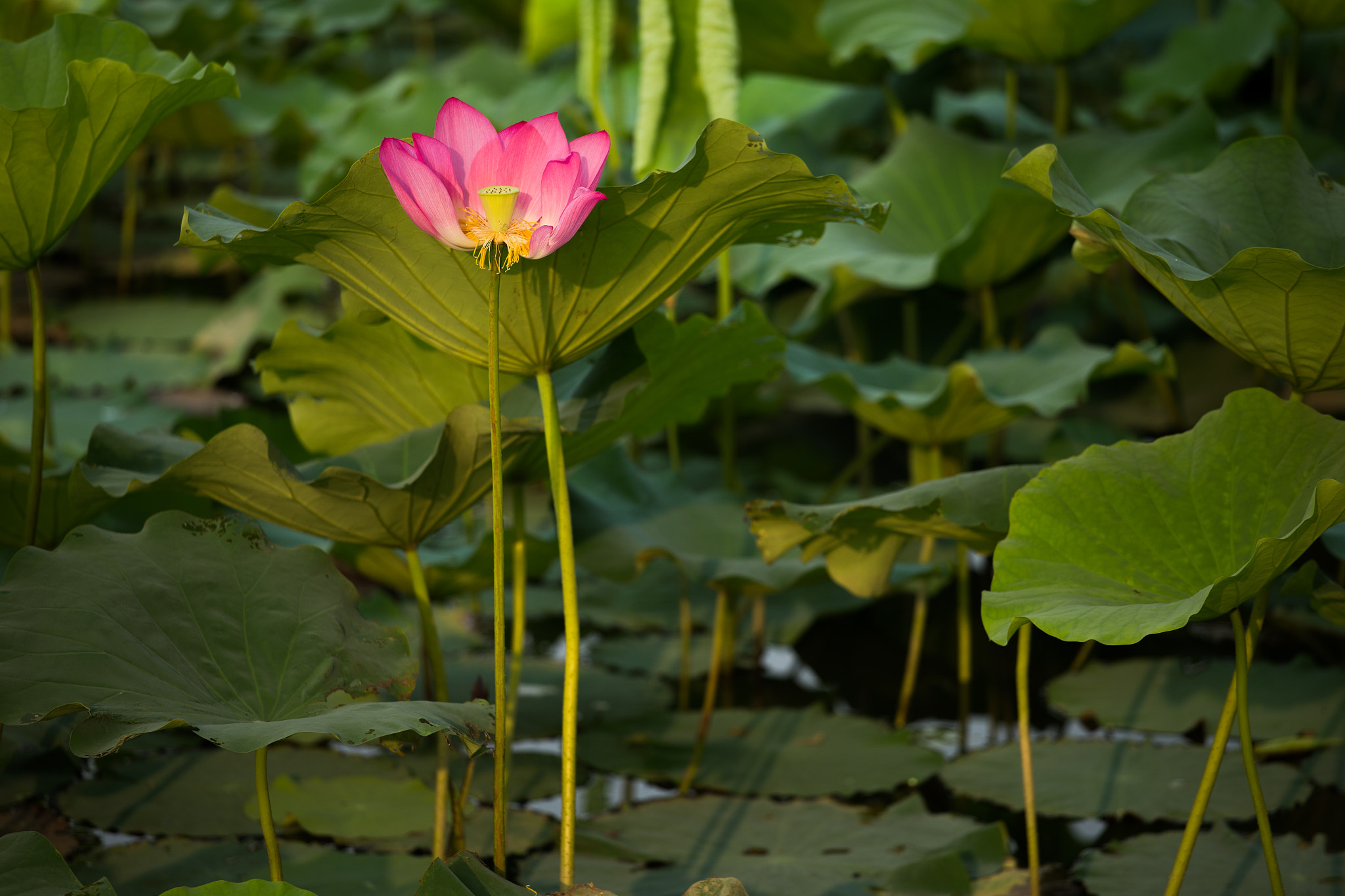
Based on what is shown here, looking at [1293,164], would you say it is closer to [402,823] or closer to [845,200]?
[845,200]

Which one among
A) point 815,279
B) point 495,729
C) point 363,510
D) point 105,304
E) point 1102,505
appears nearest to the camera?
point 495,729

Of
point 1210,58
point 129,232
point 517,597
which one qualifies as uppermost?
point 1210,58

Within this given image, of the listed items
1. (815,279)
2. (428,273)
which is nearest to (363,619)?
(428,273)

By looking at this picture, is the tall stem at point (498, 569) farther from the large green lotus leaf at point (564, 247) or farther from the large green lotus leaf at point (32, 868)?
the large green lotus leaf at point (32, 868)

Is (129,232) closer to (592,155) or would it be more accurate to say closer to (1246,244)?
(592,155)

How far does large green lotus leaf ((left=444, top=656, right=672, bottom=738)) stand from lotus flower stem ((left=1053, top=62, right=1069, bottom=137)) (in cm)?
165

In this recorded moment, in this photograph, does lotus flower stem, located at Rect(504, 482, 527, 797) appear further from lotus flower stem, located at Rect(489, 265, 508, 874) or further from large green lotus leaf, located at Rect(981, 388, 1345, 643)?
large green lotus leaf, located at Rect(981, 388, 1345, 643)

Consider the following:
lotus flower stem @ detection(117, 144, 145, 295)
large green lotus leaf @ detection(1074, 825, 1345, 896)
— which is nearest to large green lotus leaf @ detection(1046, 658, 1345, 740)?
large green lotus leaf @ detection(1074, 825, 1345, 896)

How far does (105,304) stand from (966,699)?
3097mm

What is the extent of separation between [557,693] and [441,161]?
4.06 feet

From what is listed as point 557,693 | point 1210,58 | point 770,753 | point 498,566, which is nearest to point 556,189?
point 498,566

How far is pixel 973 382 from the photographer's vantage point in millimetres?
1716

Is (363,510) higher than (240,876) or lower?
higher

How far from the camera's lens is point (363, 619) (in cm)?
111
